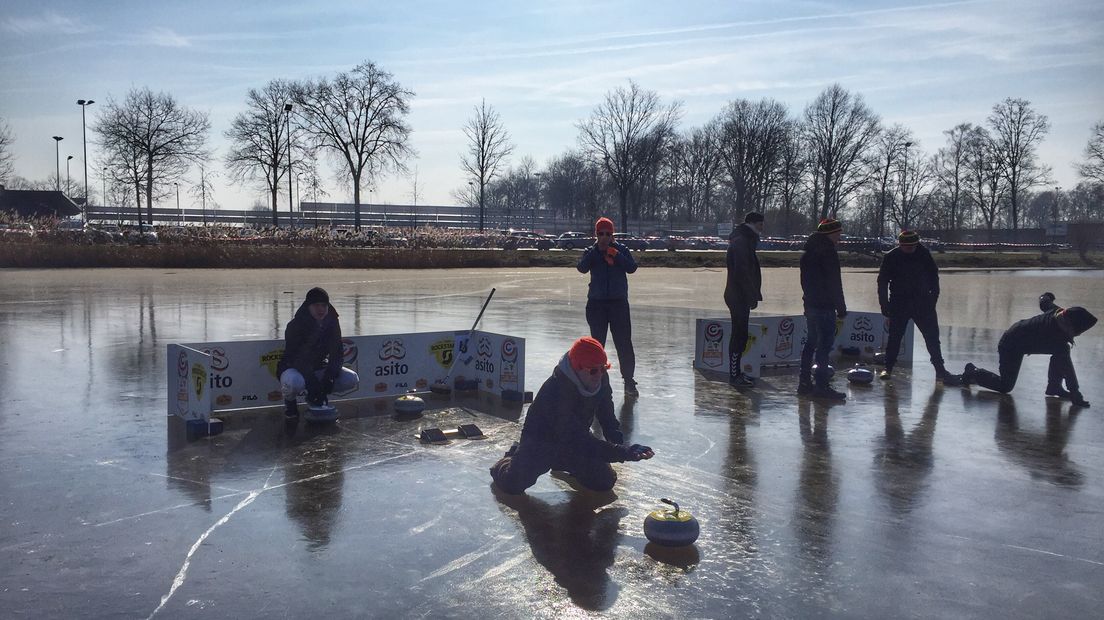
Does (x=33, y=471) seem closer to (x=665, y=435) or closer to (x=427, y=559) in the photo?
(x=427, y=559)

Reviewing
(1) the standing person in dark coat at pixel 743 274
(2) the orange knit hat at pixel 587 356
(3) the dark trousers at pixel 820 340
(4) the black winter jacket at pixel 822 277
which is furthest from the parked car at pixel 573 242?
(2) the orange knit hat at pixel 587 356

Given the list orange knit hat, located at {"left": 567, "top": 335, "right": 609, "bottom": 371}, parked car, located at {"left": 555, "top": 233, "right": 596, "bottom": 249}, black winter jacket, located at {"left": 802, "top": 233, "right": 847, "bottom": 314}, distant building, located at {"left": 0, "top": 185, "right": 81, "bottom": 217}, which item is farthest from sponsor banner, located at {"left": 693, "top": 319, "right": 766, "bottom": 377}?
distant building, located at {"left": 0, "top": 185, "right": 81, "bottom": 217}

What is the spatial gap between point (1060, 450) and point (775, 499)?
3.15m

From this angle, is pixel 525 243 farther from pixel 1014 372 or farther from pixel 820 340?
pixel 1014 372

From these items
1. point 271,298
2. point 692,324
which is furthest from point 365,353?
point 271,298

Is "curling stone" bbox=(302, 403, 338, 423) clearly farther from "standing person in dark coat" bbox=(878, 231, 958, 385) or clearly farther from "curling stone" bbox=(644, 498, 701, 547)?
"standing person in dark coat" bbox=(878, 231, 958, 385)

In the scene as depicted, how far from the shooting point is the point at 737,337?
1030cm

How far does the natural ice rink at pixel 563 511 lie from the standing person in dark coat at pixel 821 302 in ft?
1.29

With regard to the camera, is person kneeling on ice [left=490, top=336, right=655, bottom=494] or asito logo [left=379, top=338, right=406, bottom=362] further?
asito logo [left=379, top=338, right=406, bottom=362]

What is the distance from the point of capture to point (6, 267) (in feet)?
110

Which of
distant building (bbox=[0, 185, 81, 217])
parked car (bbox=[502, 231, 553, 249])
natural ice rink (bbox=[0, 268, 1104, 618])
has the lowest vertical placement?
natural ice rink (bbox=[0, 268, 1104, 618])

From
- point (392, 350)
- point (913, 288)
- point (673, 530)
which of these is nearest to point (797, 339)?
point (913, 288)

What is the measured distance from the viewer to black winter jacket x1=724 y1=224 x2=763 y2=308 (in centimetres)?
998

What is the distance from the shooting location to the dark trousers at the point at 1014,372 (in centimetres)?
944
